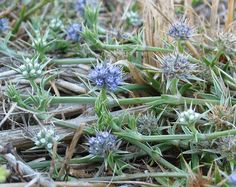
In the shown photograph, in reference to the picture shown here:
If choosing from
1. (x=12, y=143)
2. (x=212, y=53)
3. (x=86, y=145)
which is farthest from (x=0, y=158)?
(x=212, y=53)

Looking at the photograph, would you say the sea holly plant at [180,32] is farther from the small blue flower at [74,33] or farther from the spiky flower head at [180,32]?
the small blue flower at [74,33]

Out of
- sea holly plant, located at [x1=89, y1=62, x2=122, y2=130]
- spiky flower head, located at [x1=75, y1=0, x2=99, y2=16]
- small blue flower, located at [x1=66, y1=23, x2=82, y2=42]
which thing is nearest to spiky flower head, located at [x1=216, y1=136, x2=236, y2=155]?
sea holly plant, located at [x1=89, y1=62, x2=122, y2=130]

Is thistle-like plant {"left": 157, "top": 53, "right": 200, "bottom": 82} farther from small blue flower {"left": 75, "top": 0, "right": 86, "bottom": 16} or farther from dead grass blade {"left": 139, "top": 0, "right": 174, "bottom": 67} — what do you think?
small blue flower {"left": 75, "top": 0, "right": 86, "bottom": 16}

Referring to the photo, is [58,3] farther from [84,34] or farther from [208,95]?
[208,95]

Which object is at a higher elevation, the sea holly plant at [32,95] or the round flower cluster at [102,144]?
the sea holly plant at [32,95]

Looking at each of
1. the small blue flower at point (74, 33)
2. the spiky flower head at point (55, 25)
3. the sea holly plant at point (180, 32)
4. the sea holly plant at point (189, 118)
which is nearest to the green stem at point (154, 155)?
the sea holly plant at point (189, 118)
